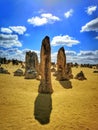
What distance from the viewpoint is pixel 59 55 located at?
31.8 metres

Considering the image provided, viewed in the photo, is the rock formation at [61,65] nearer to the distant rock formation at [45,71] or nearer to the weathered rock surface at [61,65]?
the weathered rock surface at [61,65]

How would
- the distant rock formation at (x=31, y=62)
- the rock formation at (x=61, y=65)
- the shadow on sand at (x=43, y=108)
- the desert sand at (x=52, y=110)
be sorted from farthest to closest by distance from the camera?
the distant rock formation at (x=31, y=62) < the rock formation at (x=61, y=65) < the shadow on sand at (x=43, y=108) < the desert sand at (x=52, y=110)

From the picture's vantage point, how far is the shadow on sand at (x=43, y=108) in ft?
47.6

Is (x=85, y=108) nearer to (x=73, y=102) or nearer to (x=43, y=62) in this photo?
(x=73, y=102)

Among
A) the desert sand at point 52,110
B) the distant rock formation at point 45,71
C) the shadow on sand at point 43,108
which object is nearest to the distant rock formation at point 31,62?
the desert sand at point 52,110

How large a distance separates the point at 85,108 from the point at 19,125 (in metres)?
6.34

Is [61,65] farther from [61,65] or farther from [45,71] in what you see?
[45,71]

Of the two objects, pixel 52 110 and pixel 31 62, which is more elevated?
pixel 31 62

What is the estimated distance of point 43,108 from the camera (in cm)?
1686

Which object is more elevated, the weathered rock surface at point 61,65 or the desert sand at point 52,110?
the weathered rock surface at point 61,65

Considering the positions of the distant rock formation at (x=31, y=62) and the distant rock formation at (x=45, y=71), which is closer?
the distant rock formation at (x=45, y=71)

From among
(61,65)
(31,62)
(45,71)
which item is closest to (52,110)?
(45,71)

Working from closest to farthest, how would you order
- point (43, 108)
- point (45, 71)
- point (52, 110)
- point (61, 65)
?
point (52, 110) < point (43, 108) < point (45, 71) < point (61, 65)

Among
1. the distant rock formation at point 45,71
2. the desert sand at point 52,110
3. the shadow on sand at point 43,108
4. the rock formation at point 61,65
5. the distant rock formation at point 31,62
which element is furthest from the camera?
the distant rock formation at point 31,62
